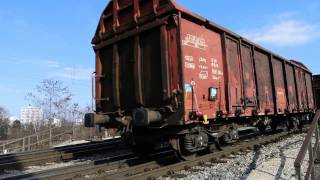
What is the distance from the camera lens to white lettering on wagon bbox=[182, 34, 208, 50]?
Result: 8.95 m

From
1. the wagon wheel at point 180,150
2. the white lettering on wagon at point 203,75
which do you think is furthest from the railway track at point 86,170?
the white lettering on wagon at point 203,75

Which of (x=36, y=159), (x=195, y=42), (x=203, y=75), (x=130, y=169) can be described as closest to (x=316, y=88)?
(x=203, y=75)

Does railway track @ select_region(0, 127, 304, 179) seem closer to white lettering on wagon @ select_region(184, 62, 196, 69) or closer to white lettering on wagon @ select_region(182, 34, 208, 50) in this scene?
white lettering on wagon @ select_region(184, 62, 196, 69)

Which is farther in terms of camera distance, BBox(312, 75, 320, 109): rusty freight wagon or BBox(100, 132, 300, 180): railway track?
BBox(312, 75, 320, 109): rusty freight wagon

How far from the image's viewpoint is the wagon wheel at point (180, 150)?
9.10 m

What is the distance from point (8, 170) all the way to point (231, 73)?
22.5 feet

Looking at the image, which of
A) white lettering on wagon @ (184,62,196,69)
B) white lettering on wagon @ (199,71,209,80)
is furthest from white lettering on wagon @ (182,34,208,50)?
white lettering on wagon @ (199,71,209,80)

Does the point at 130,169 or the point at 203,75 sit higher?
the point at 203,75

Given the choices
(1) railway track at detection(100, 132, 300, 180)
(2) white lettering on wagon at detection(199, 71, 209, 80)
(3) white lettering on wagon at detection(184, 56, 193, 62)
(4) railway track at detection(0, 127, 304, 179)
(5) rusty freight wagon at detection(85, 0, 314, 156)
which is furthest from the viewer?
(2) white lettering on wagon at detection(199, 71, 209, 80)

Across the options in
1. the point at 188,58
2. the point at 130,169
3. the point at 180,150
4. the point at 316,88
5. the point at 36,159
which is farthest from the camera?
the point at 316,88

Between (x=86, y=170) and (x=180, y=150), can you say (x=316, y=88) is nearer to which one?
(x=180, y=150)

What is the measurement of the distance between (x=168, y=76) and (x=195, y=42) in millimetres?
1284

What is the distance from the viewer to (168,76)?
8.69 meters

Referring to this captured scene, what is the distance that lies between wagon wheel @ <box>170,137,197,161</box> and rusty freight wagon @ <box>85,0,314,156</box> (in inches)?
1.0
